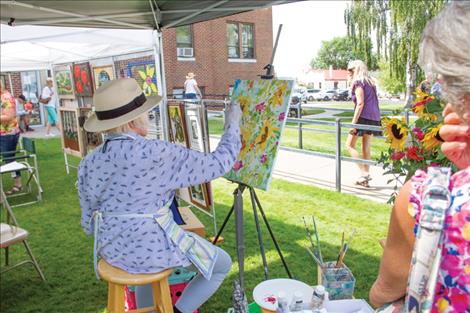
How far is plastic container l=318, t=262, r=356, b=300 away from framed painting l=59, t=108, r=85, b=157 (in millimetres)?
5526

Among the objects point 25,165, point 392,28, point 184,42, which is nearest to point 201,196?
point 25,165

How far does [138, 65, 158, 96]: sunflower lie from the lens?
417 centimetres

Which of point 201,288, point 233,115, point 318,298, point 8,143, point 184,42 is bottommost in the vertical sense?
point 201,288

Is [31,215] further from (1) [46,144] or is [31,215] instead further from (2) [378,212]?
(1) [46,144]

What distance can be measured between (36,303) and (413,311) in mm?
3019

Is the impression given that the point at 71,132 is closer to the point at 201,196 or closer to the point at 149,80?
the point at 149,80

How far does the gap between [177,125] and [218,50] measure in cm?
1623

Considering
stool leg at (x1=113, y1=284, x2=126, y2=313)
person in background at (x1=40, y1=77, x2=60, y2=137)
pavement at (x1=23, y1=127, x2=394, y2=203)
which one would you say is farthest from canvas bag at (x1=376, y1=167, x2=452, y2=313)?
person in background at (x1=40, y1=77, x2=60, y2=137)

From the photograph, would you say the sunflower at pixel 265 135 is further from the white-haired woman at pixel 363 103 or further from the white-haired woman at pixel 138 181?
the white-haired woman at pixel 363 103

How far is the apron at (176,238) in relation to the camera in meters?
2.14

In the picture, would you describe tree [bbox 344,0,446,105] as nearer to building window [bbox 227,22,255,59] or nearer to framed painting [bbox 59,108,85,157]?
building window [bbox 227,22,255,59]

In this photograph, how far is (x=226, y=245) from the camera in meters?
4.11

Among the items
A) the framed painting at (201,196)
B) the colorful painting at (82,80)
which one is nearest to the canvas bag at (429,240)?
the framed painting at (201,196)

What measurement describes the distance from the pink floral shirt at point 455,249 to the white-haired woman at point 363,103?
15.0ft
